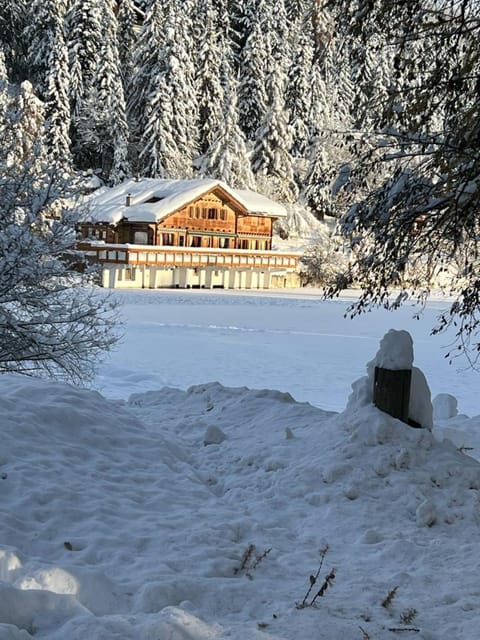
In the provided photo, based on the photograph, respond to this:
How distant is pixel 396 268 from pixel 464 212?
55.8 inches

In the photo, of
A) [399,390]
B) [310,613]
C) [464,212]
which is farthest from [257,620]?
[464,212]

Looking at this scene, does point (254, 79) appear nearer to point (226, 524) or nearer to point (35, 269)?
point (35, 269)

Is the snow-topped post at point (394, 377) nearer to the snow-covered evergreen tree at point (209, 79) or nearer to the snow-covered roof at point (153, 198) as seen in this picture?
the snow-covered roof at point (153, 198)

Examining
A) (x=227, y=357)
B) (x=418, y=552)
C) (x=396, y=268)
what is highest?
(x=396, y=268)

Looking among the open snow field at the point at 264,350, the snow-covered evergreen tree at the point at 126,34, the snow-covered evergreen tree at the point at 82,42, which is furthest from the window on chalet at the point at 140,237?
the snow-covered evergreen tree at the point at 126,34

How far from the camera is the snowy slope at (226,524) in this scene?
3654mm

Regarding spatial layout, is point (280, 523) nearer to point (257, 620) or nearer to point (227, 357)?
point (257, 620)

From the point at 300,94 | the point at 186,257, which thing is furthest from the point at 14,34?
the point at 186,257

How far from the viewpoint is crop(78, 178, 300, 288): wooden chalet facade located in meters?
45.6

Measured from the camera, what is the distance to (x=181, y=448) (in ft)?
23.1

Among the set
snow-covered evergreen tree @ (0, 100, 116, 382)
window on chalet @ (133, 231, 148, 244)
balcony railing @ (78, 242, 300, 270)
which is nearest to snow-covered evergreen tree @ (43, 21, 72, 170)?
window on chalet @ (133, 231, 148, 244)

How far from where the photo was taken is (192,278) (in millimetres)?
49812

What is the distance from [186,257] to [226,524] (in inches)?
1697

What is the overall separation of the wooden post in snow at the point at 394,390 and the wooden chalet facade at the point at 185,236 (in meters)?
38.6
